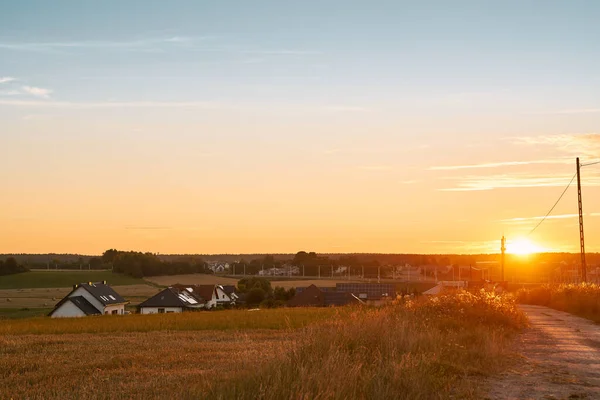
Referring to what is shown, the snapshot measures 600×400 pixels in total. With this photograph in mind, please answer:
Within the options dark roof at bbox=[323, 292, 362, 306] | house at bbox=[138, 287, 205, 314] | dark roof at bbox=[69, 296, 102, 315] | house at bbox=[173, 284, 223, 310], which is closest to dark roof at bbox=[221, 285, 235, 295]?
house at bbox=[173, 284, 223, 310]

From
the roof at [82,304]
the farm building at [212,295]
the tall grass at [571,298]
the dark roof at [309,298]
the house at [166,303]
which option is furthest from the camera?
the farm building at [212,295]

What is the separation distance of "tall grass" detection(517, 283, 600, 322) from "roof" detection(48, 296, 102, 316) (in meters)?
40.7

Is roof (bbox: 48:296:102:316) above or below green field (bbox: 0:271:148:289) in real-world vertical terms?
below

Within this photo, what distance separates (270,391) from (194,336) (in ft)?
61.3

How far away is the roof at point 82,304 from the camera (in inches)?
2763

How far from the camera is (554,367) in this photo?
16141 mm

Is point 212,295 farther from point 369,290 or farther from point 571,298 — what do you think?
point 571,298

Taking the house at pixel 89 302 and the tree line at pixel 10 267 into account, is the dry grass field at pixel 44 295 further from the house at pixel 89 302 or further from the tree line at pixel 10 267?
the tree line at pixel 10 267

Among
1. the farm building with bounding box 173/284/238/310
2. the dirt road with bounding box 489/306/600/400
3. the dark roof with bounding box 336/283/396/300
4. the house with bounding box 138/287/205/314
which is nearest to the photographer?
the dirt road with bounding box 489/306/600/400

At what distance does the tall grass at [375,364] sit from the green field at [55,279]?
109 m

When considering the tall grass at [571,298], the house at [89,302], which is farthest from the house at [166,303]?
the tall grass at [571,298]

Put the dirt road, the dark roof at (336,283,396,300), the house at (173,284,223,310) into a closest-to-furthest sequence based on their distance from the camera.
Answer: the dirt road, the dark roof at (336,283,396,300), the house at (173,284,223,310)

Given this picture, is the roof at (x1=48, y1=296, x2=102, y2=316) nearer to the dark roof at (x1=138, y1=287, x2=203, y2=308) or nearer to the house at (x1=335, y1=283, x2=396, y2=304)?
the dark roof at (x1=138, y1=287, x2=203, y2=308)

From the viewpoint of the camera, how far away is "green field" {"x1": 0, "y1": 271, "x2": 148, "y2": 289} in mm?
122500
